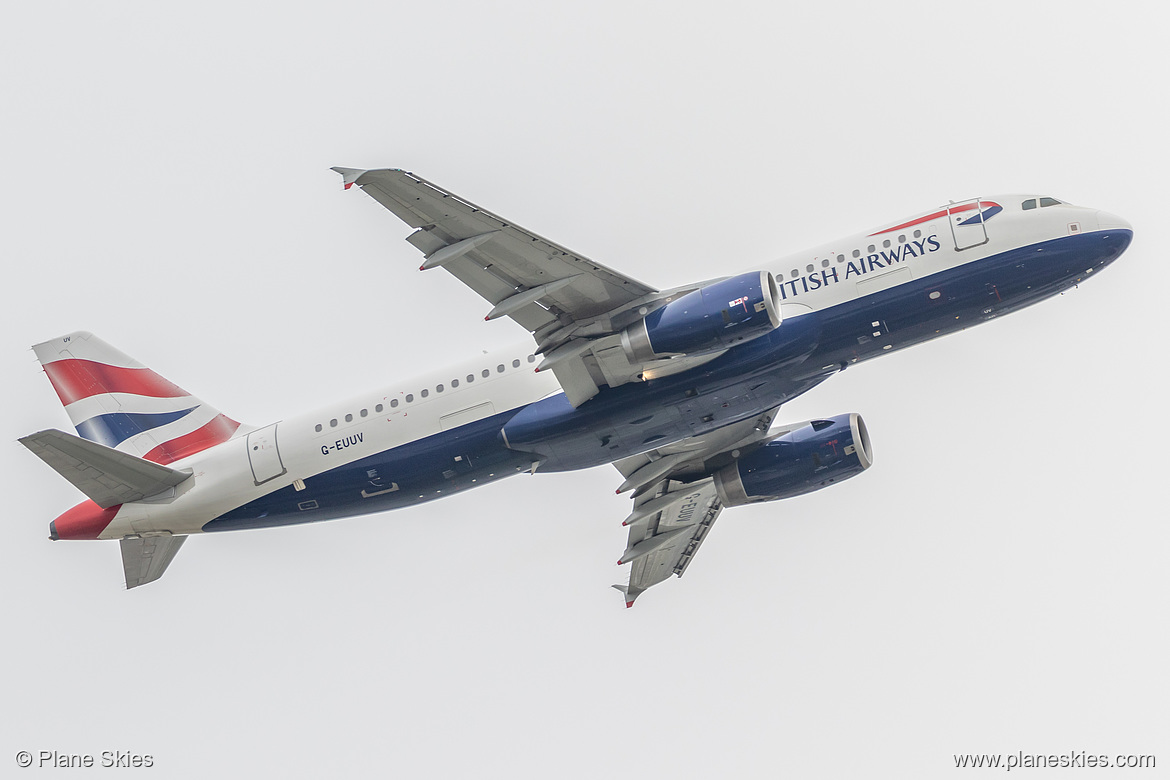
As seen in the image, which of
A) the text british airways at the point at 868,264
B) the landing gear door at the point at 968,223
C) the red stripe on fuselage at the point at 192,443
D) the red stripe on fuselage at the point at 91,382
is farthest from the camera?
the red stripe on fuselage at the point at 91,382

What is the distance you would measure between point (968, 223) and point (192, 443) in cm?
2407

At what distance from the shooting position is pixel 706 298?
2952 cm

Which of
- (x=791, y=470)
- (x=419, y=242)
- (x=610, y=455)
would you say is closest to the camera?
(x=419, y=242)

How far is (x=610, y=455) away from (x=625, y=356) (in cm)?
371

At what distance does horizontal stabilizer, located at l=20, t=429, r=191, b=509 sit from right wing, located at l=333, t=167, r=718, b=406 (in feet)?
37.8

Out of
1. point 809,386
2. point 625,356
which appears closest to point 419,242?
point 625,356

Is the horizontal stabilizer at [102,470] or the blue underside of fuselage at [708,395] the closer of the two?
the blue underside of fuselage at [708,395]

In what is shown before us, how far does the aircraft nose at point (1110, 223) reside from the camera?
30.8m

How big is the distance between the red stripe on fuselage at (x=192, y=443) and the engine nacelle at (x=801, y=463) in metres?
16.1

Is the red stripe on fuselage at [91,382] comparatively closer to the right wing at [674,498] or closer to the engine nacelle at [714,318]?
the right wing at [674,498]

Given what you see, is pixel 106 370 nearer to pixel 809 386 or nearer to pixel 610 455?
pixel 610 455

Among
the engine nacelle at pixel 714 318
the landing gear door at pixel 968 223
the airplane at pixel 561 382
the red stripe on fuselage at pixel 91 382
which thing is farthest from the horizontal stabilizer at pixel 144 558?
the landing gear door at pixel 968 223

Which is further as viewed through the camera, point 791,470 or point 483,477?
point 791,470

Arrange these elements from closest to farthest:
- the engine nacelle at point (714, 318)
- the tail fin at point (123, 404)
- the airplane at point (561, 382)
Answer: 1. the engine nacelle at point (714, 318)
2. the airplane at point (561, 382)
3. the tail fin at point (123, 404)
